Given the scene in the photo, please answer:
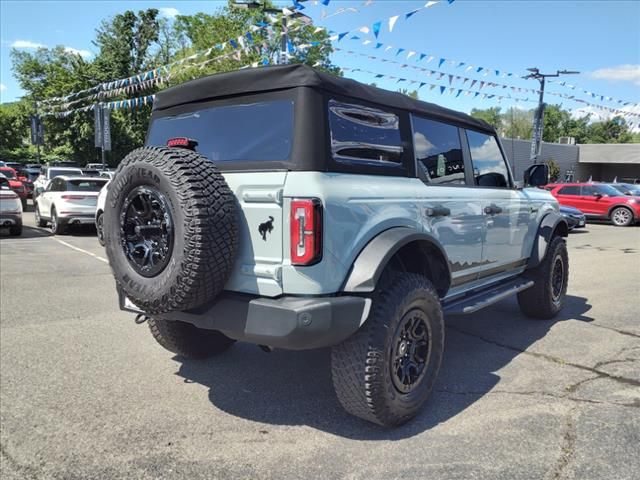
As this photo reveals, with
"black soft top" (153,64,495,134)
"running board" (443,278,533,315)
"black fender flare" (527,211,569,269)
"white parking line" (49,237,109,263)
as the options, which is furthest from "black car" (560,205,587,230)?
"black soft top" (153,64,495,134)

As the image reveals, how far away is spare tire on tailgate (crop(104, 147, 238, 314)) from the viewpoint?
2662mm

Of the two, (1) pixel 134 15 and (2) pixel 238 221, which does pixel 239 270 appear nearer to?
(2) pixel 238 221

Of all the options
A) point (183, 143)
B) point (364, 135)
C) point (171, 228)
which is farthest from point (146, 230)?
point (364, 135)

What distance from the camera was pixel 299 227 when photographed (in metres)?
2.69

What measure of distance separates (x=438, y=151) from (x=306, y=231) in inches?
65.9

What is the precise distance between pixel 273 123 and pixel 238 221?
2.07 feet

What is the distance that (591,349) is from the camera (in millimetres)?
4605

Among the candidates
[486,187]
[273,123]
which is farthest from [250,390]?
[486,187]

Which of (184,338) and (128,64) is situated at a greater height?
(128,64)

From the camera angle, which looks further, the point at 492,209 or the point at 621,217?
the point at 621,217

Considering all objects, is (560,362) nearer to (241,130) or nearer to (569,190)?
(241,130)

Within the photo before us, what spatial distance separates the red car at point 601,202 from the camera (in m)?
18.2

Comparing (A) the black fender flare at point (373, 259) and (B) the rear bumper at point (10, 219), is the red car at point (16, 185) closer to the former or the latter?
(B) the rear bumper at point (10, 219)

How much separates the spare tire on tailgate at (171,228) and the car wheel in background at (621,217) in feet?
62.5
